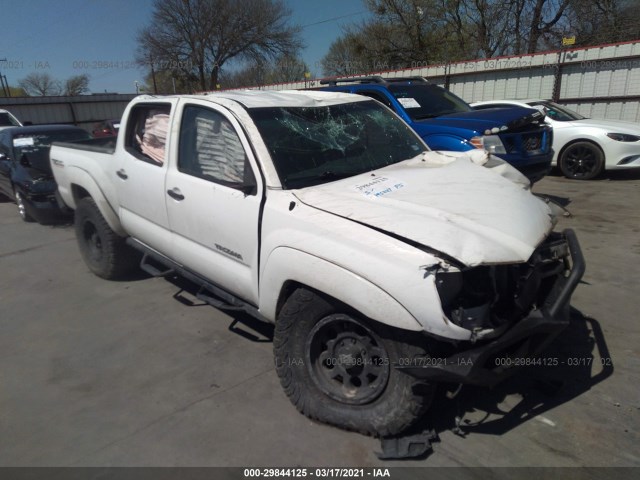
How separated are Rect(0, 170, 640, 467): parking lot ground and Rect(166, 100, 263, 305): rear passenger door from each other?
26.7 inches

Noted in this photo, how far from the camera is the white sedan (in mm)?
8281

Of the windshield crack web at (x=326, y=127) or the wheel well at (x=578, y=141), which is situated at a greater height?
the windshield crack web at (x=326, y=127)

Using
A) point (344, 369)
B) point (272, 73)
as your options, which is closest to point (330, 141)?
point (344, 369)

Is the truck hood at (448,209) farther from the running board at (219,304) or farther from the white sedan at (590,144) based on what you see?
the white sedan at (590,144)

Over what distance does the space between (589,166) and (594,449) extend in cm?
782

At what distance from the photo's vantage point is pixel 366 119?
358cm

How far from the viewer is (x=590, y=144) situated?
8656 millimetres

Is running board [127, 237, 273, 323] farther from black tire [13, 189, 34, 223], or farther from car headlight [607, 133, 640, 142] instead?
car headlight [607, 133, 640, 142]

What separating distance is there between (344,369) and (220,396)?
93 cm

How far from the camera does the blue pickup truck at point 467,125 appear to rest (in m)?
5.89

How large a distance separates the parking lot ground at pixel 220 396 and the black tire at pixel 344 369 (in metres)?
0.16

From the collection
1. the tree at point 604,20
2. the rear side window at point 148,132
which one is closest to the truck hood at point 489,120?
the rear side window at point 148,132

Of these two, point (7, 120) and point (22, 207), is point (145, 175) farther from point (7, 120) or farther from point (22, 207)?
point (7, 120)

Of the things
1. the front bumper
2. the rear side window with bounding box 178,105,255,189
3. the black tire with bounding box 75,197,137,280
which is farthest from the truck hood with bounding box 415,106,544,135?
the black tire with bounding box 75,197,137,280
